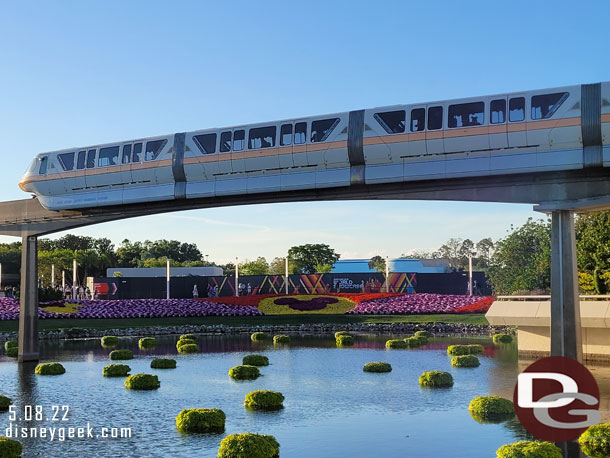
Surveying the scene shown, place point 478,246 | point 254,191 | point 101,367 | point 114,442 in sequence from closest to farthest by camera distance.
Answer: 1. point 114,442
2. point 254,191
3. point 101,367
4. point 478,246

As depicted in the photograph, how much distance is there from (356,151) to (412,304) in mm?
40321

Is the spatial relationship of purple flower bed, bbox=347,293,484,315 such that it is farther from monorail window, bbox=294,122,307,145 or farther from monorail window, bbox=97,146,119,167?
monorail window, bbox=294,122,307,145

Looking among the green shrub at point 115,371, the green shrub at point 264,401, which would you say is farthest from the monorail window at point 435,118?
the green shrub at point 115,371

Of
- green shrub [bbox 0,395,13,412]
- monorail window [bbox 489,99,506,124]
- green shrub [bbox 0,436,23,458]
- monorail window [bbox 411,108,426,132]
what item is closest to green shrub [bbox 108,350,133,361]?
green shrub [bbox 0,395,13,412]

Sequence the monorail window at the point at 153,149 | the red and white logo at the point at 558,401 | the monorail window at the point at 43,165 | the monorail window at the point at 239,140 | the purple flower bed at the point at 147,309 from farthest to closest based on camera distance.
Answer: the purple flower bed at the point at 147,309, the monorail window at the point at 43,165, the monorail window at the point at 153,149, the monorail window at the point at 239,140, the red and white logo at the point at 558,401

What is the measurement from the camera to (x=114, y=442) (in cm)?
1991

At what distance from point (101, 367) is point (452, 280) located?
4755cm

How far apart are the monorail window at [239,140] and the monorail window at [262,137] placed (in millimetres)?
320

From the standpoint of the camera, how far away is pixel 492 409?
23031mm

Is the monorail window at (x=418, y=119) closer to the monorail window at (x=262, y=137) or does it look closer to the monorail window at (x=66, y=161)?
the monorail window at (x=262, y=137)

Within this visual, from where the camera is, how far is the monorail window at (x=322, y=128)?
27.9 metres

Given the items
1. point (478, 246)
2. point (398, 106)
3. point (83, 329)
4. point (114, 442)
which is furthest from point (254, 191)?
point (478, 246)

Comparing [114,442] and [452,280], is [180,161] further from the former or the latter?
[452,280]

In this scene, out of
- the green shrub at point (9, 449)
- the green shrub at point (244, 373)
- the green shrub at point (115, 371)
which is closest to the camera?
the green shrub at point (9, 449)
